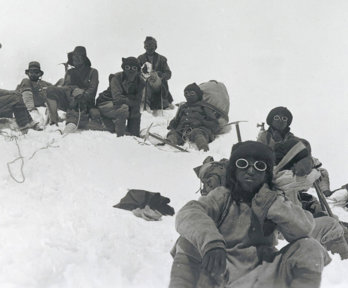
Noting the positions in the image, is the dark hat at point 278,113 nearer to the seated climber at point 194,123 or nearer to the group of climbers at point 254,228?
the group of climbers at point 254,228

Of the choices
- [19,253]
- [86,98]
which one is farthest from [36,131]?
[19,253]

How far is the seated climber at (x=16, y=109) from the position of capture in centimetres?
715

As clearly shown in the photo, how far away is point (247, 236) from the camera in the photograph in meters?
2.95

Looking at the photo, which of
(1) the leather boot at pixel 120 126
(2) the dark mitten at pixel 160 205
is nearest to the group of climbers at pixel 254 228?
(2) the dark mitten at pixel 160 205

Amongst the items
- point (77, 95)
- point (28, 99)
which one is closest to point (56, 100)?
point (77, 95)

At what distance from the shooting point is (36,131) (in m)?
7.05

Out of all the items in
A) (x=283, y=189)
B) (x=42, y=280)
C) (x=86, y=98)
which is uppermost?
(x=86, y=98)

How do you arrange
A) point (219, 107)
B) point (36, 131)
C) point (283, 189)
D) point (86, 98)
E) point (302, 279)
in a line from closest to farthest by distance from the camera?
point (302, 279) → point (283, 189) → point (36, 131) → point (86, 98) → point (219, 107)

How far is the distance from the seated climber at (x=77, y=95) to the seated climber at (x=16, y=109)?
62cm

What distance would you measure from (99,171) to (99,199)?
1036 mm

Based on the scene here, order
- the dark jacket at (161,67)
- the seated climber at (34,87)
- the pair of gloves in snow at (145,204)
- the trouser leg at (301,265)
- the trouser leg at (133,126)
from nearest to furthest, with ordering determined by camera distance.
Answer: the trouser leg at (301,265)
the pair of gloves in snow at (145,204)
the trouser leg at (133,126)
the seated climber at (34,87)
the dark jacket at (161,67)

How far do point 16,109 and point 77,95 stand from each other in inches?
43.7

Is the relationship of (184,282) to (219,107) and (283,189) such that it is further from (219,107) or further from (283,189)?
(219,107)

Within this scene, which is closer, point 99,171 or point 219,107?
point 99,171
